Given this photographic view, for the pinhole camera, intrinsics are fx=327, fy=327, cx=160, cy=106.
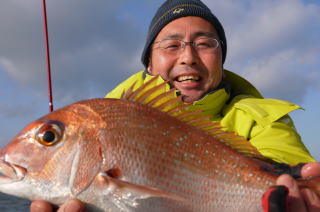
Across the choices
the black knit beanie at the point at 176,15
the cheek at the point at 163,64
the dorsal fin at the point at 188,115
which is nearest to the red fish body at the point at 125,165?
the dorsal fin at the point at 188,115

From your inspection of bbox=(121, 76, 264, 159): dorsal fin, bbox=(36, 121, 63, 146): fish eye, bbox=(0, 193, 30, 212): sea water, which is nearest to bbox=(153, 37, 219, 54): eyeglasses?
bbox=(121, 76, 264, 159): dorsal fin

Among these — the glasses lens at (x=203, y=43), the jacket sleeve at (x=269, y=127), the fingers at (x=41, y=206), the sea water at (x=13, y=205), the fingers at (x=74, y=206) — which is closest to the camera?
the fingers at (x=74, y=206)

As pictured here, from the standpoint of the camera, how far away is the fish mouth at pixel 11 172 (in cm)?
215

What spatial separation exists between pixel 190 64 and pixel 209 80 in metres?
0.35

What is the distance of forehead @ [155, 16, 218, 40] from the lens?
4445mm

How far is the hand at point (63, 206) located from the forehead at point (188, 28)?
115 inches

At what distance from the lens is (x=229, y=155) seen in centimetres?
239

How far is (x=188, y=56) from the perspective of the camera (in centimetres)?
430

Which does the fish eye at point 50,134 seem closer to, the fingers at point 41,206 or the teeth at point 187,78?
the fingers at point 41,206

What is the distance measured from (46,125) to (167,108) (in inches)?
35.3

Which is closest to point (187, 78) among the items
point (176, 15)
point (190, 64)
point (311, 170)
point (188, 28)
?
point (190, 64)

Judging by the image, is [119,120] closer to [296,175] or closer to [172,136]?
[172,136]

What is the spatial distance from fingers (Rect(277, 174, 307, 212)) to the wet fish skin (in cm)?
11

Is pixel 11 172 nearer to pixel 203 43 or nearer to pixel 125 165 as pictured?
pixel 125 165
